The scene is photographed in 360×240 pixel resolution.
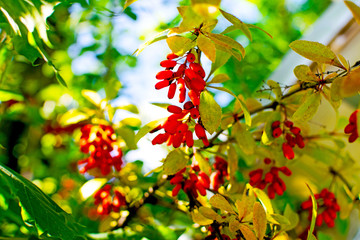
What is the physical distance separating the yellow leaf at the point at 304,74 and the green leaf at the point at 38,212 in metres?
0.57

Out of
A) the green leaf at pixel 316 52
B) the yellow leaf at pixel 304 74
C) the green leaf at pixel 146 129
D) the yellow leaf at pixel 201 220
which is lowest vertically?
the yellow leaf at pixel 201 220

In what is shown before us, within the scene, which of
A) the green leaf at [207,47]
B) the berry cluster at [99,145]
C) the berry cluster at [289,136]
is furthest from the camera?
the berry cluster at [99,145]

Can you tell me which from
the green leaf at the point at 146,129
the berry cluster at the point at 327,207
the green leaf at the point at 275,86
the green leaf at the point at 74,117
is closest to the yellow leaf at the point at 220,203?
the green leaf at the point at 146,129

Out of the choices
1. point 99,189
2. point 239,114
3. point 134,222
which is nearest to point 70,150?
point 99,189

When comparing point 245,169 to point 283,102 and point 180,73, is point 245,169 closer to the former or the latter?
point 283,102

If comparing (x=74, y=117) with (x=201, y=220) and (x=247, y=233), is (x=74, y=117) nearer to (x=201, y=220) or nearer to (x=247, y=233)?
(x=201, y=220)

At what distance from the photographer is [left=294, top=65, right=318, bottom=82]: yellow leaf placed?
80 cm

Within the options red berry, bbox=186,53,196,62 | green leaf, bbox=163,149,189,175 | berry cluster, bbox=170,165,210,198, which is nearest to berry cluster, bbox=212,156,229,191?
berry cluster, bbox=170,165,210,198

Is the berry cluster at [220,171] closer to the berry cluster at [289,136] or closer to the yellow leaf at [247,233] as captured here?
the berry cluster at [289,136]

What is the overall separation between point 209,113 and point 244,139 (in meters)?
0.24

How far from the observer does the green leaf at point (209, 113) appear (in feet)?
2.35

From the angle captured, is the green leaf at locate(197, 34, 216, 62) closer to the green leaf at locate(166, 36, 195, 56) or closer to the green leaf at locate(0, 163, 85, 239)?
the green leaf at locate(166, 36, 195, 56)

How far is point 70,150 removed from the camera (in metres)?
1.76

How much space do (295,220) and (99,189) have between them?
0.57 m
